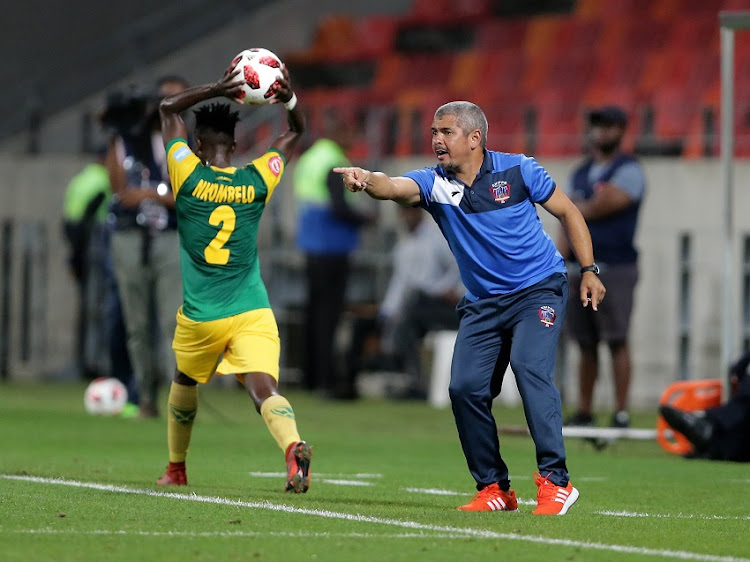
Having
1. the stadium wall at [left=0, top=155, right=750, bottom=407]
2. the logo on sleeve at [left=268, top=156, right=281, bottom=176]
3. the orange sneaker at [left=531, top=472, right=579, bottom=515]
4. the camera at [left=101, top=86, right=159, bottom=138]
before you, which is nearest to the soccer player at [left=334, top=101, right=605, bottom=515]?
the orange sneaker at [left=531, top=472, right=579, bottom=515]

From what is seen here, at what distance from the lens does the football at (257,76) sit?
25.2ft

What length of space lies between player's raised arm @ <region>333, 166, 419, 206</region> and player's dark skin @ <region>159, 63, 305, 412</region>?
3.62ft

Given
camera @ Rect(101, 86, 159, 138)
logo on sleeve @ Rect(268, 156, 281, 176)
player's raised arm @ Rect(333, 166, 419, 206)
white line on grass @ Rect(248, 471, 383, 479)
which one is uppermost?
camera @ Rect(101, 86, 159, 138)

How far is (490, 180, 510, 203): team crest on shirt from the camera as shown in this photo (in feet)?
22.6

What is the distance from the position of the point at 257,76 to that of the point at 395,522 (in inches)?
98.1

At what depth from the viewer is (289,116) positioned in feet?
26.2

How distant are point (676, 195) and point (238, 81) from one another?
8.19 meters

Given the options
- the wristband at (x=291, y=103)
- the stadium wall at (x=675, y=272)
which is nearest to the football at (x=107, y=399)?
the stadium wall at (x=675, y=272)

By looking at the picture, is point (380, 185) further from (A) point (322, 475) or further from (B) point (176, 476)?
(A) point (322, 475)

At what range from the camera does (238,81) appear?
25.2 feet

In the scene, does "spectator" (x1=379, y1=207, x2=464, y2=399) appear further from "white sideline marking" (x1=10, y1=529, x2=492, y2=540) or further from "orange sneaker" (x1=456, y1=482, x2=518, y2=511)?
"white sideline marking" (x1=10, y1=529, x2=492, y2=540)

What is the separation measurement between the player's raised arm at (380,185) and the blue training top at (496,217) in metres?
0.08

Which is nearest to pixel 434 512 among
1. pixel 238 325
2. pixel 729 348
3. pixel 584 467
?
pixel 238 325

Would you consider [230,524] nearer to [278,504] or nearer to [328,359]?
[278,504]
